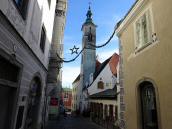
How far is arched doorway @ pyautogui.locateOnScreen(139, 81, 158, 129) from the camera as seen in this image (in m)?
6.53

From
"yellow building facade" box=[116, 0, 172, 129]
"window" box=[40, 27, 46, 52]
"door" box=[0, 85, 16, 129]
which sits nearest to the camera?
"door" box=[0, 85, 16, 129]

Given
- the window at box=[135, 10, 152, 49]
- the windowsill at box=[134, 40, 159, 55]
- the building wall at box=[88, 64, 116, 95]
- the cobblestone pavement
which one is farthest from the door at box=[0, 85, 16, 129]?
the building wall at box=[88, 64, 116, 95]

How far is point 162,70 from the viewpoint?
19.2 feet

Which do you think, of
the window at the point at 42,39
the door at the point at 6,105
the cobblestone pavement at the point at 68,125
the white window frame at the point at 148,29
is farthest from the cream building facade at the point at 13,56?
the cobblestone pavement at the point at 68,125

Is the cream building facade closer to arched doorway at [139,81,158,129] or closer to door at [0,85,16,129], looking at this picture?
door at [0,85,16,129]

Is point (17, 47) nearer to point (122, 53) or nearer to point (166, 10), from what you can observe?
point (166, 10)

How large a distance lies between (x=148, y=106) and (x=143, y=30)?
3001 millimetres

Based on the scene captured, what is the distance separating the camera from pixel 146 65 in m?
6.85

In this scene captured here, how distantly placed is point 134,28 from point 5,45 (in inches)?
222

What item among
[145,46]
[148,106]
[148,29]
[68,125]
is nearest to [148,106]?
[148,106]

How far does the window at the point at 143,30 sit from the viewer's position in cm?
691

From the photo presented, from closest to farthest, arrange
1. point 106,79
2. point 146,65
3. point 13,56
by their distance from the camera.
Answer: point 13,56 < point 146,65 < point 106,79

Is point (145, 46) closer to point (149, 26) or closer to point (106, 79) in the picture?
point (149, 26)

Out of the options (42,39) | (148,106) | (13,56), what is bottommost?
(148,106)
